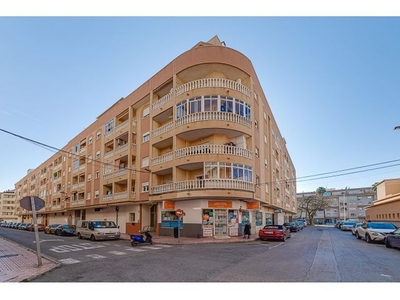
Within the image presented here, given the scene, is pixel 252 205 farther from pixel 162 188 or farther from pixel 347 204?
pixel 347 204

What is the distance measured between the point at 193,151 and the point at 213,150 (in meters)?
1.66

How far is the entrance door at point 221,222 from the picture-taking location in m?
21.8

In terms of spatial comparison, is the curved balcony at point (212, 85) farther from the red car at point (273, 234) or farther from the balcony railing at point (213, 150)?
the red car at point (273, 234)

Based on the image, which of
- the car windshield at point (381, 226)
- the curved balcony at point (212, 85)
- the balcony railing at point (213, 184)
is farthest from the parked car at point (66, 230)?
the car windshield at point (381, 226)

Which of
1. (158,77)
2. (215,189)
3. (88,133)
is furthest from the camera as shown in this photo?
(88,133)

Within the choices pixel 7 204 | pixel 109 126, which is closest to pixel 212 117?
pixel 109 126

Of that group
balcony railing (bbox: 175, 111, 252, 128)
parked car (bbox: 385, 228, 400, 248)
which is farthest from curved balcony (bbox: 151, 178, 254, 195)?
parked car (bbox: 385, 228, 400, 248)

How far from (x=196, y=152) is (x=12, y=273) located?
1473 cm

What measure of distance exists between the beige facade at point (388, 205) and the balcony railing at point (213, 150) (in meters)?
19.1

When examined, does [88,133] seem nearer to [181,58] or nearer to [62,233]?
[62,233]

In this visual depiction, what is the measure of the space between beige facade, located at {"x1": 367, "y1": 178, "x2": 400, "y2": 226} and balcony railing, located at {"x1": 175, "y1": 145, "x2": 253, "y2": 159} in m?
19.1

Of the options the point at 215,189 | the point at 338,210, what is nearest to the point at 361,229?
the point at 215,189

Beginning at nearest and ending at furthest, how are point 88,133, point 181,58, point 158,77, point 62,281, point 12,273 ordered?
point 62,281
point 12,273
point 181,58
point 158,77
point 88,133

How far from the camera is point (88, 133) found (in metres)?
41.1
